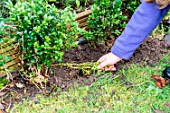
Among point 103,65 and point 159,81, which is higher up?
point 103,65

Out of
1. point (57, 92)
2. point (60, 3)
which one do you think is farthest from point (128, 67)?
point (60, 3)

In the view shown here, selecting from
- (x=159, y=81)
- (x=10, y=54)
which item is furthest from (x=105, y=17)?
(x=10, y=54)

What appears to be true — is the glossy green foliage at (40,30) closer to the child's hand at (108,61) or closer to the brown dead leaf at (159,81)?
the child's hand at (108,61)

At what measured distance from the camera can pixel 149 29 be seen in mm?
2180

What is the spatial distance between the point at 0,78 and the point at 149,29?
1.07m

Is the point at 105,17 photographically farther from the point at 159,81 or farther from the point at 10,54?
the point at 10,54

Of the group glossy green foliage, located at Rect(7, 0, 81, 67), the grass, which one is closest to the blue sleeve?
the grass

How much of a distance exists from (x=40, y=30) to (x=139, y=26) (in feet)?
2.25

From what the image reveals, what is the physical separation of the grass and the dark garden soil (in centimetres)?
6

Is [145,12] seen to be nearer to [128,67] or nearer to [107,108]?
[128,67]

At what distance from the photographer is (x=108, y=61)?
7.51 feet

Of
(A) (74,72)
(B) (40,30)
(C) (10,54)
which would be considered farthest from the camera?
(A) (74,72)

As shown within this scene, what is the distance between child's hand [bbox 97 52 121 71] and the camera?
228 cm

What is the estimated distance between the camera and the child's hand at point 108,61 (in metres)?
2.28
